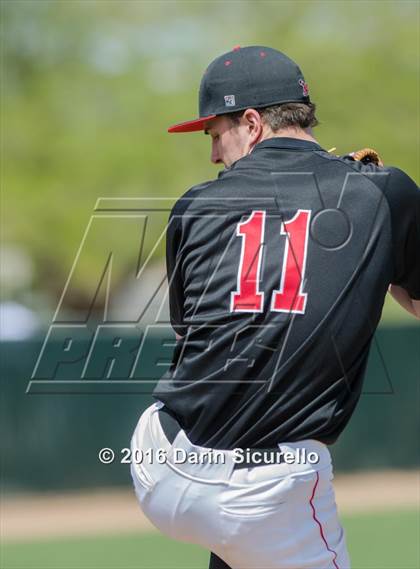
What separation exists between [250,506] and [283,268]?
25.1 inches

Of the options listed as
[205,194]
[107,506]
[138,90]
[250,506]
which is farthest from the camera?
[138,90]

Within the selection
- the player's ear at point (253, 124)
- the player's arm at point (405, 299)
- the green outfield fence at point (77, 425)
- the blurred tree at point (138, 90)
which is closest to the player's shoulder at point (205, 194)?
the player's ear at point (253, 124)

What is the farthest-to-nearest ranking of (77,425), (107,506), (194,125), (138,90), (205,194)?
(138,90)
(77,425)
(107,506)
(194,125)
(205,194)

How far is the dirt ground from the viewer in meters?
8.34

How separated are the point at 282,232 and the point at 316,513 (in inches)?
29.9

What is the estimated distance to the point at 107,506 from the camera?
356 inches

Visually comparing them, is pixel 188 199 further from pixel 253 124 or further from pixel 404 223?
pixel 404 223

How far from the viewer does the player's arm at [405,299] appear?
9.67ft

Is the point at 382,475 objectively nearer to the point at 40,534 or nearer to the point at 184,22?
the point at 40,534

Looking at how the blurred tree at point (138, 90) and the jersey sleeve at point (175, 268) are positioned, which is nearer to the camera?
the jersey sleeve at point (175, 268)

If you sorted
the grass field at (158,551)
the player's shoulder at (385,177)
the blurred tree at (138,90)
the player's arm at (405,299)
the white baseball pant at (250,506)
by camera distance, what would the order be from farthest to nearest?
the blurred tree at (138,90)
the grass field at (158,551)
the player's arm at (405,299)
the player's shoulder at (385,177)
the white baseball pant at (250,506)

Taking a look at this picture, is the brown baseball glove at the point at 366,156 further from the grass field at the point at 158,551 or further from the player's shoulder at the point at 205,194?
the grass field at the point at 158,551

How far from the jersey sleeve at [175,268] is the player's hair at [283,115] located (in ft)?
1.15

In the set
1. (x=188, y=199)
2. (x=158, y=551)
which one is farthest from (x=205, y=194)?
(x=158, y=551)
